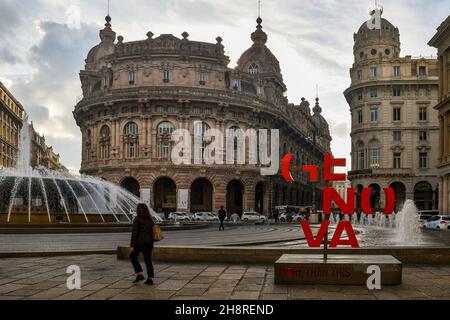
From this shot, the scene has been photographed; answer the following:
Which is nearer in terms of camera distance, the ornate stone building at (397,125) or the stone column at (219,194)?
the stone column at (219,194)

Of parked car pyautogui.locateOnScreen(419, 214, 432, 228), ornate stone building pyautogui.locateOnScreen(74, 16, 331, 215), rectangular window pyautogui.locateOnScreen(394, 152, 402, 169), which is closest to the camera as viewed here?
parked car pyautogui.locateOnScreen(419, 214, 432, 228)

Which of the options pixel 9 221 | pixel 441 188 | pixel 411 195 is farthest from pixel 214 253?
pixel 411 195

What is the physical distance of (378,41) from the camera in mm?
70312

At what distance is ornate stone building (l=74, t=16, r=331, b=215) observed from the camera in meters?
59.9

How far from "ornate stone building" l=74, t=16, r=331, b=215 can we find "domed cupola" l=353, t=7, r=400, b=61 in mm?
15559

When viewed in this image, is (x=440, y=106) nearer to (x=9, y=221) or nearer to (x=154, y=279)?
(x=9, y=221)

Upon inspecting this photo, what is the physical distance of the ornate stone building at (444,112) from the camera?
4388 cm

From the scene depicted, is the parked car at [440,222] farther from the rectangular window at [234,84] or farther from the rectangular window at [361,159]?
the rectangular window at [234,84]

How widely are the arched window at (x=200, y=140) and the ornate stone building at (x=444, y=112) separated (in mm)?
25235

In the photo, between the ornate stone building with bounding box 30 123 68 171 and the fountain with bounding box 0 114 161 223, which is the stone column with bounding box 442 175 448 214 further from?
the ornate stone building with bounding box 30 123 68 171

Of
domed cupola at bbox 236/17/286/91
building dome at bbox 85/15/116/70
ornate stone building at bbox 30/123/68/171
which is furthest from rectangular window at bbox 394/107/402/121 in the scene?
ornate stone building at bbox 30/123/68/171

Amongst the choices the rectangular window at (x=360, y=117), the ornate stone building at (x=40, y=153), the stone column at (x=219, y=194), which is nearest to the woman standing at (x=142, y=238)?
the stone column at (x=219, y=194)
